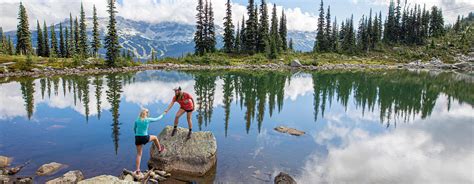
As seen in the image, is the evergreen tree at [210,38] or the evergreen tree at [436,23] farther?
the evergreen tree at [436,23]

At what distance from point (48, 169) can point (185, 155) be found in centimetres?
549

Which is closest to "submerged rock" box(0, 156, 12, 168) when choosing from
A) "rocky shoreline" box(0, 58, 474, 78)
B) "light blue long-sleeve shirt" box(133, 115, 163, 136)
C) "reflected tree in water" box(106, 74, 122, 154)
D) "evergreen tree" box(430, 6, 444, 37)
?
"reflected tree in water" box(106, 74, 122, 154)

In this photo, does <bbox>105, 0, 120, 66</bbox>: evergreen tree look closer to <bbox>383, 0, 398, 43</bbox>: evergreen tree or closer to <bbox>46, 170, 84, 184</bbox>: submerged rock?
<bbox>46, 170, 84, 184</bbox>: submerged rock

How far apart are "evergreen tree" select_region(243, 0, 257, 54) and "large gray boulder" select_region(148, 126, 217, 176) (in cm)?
8754

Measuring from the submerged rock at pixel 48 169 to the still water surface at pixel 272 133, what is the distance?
17.2 inches

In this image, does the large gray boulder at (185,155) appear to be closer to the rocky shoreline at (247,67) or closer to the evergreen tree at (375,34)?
the rocky shoreline at (247,67)

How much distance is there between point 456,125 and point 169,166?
72.1ft

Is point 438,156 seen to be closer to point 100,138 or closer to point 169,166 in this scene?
point 169,166

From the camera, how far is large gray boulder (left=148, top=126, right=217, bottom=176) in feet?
45.1

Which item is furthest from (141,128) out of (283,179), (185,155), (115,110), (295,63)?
(295,63)

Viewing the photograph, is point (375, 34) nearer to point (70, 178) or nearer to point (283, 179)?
point (283, 179)

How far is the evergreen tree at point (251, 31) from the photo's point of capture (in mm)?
100312

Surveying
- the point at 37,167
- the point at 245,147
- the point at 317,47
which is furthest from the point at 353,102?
the point at 317,47

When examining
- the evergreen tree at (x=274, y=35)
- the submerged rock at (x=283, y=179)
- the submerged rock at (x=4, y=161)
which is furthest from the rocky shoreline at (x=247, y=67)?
the submerged rock at (x=283, y=179)
